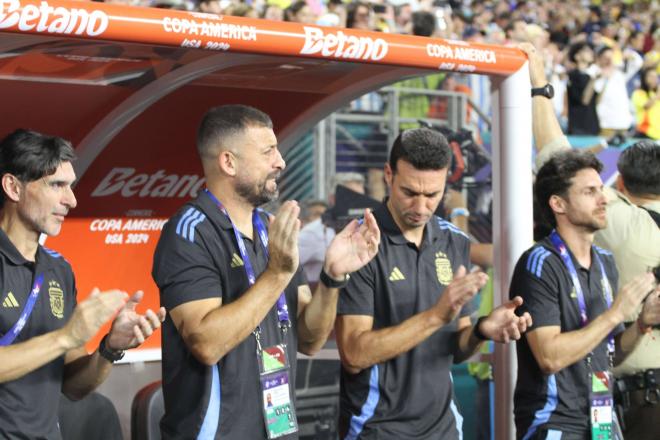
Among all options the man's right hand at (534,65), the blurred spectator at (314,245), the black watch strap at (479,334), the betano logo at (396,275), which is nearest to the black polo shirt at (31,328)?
the betano logo at (396,275)

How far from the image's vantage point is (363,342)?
392 centimetres

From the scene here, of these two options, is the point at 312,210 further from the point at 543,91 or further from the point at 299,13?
the point at 543,91

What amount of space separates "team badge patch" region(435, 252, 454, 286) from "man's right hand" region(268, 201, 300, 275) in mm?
969

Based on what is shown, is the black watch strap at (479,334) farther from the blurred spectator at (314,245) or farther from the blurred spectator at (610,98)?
the blurred spectator at (610,98)

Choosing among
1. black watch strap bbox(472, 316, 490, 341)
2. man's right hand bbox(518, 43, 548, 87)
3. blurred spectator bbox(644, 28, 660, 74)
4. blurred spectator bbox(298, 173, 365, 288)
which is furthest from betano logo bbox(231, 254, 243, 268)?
blurred spectator bbox(644, 28, 660, 74)

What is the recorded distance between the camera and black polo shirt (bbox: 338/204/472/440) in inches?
157

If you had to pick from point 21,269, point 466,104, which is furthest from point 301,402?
point 466,104

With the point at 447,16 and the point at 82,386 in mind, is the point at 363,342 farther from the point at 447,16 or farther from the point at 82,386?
the point at 447,16

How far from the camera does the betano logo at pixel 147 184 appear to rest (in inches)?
192

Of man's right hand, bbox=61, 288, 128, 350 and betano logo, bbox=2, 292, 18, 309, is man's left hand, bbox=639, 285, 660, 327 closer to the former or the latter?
man's right hand, bbox=61, 288, 128, 350

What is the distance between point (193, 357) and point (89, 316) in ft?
1.38

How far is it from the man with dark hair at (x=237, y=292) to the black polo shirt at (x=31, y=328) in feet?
1.18

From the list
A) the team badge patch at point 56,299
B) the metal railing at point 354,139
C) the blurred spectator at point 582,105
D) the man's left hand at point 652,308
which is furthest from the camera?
the blurred spectator at point 582,105

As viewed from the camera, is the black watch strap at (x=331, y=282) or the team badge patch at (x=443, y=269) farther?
the team badge patch at (x=443, y=269)
